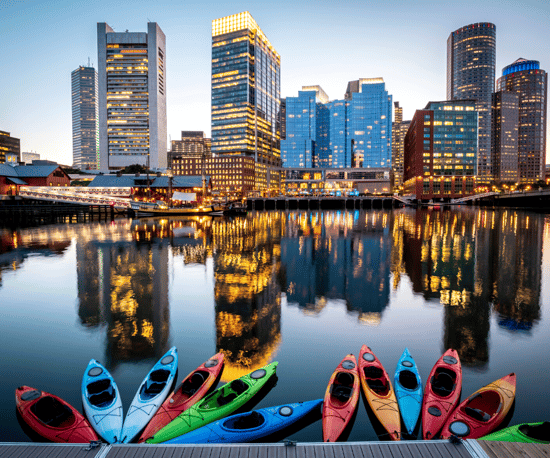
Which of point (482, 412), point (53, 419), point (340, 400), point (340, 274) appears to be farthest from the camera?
point (340, 274)

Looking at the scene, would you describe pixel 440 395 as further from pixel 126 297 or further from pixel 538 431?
pixel 126 297

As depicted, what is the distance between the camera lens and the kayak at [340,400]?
678 cm

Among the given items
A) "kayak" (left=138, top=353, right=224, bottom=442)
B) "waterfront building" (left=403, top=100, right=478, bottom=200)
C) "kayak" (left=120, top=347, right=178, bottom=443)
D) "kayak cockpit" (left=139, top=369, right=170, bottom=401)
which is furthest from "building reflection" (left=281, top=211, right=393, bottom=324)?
"waterfront building" (left=403, top=100, right=478, bottom=200)

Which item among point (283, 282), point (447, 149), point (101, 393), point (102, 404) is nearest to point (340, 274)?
point (283, 282)

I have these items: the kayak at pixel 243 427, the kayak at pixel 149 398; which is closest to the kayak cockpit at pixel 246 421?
the kayak at pixel 243 427

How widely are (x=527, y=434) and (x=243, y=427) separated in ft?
16.6

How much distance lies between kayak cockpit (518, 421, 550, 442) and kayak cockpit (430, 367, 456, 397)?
5.70ft

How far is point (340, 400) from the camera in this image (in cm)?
764

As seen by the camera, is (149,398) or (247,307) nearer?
(149,398)

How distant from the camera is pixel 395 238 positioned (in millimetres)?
41000

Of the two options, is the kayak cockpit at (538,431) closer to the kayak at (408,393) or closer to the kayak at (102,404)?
the kayak at (408,393)

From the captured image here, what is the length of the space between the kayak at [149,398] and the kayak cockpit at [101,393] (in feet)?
1.75

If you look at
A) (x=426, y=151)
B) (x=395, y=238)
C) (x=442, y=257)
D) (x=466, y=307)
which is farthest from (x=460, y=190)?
(x=466, y=307)

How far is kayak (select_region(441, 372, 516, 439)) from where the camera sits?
21.4 feet
